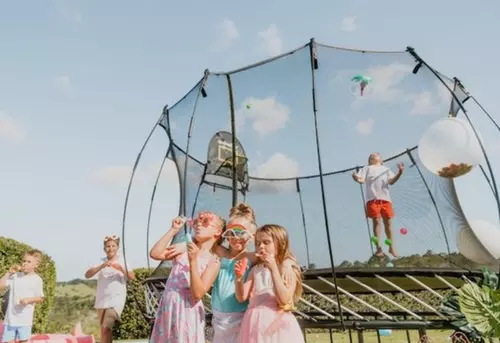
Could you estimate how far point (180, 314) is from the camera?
2.05 meters

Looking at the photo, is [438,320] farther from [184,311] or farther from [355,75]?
[355,75]

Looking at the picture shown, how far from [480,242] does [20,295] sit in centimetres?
427

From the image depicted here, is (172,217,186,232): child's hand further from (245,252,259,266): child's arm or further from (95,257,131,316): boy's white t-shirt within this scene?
(95,257,131,316): boy's white t-shirt

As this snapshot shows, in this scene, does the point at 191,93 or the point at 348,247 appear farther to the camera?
the point at 191,93

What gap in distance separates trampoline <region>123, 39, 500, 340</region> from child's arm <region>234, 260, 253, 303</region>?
1745mm

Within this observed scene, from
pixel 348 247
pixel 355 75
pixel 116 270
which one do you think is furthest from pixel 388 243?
pixel 116 270

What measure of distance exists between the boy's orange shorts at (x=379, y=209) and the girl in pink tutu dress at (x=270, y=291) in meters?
2.75

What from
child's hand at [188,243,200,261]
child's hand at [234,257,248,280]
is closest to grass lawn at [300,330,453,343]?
child's hand at [234,257,248,280]

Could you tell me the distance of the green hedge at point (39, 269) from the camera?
668 cm

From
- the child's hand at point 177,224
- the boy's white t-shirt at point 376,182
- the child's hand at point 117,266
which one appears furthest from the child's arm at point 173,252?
the boy's white t-shirt at point 376,182

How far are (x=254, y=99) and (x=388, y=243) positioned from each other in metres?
1.97

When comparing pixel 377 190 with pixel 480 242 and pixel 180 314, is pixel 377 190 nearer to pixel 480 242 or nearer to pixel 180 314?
pixel 480 242

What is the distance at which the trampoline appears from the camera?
4219 millimetres

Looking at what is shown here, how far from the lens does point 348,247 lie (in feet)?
15.0
